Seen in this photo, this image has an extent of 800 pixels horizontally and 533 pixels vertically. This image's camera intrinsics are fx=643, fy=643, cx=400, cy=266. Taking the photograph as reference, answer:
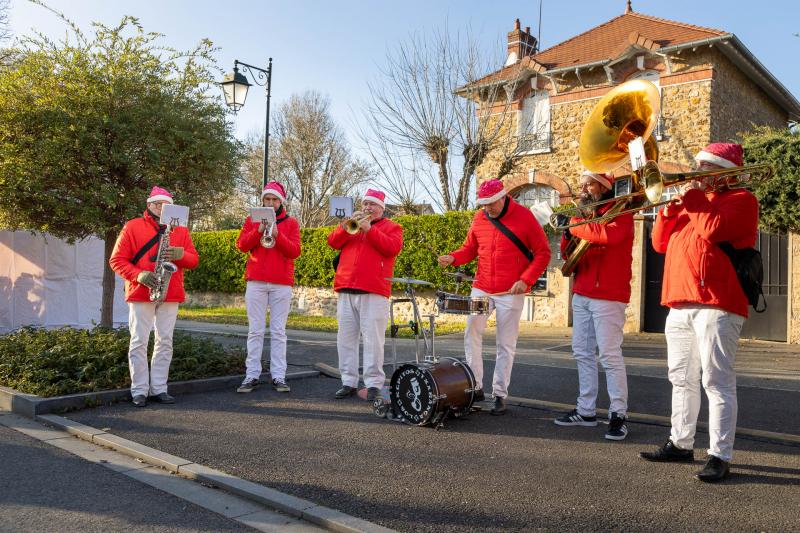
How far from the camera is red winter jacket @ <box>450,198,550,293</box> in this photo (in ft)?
19.5

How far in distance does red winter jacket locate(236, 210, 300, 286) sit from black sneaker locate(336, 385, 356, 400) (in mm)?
1309

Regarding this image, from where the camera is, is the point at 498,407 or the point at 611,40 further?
the point at 611,40

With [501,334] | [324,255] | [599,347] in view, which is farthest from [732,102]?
[599,347]

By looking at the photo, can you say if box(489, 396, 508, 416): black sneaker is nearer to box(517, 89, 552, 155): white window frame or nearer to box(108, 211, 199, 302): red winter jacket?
box(108, 211, 199, 302): red winter jacket

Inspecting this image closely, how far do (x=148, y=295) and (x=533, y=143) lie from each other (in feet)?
48.9

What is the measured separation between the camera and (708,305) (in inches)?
164

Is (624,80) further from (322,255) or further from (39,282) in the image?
(39,282)

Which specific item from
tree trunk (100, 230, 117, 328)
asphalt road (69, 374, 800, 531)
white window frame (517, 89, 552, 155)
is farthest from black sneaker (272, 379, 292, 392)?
white window frame (517, 89, 552, 155)

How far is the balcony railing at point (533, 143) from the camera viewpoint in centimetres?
1902

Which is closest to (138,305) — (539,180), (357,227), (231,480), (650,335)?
(357,227)

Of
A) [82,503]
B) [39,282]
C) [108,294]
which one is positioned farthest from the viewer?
[39,282]

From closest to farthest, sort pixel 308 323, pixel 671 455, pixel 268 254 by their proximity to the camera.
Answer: pixel 671 455
pixel 268 254
pixel 308 323

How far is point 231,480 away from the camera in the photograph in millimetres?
4129

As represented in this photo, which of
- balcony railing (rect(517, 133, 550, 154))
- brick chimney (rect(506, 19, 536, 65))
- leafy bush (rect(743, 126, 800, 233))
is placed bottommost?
leafy bush (rect(743, 126, 800, 233))
